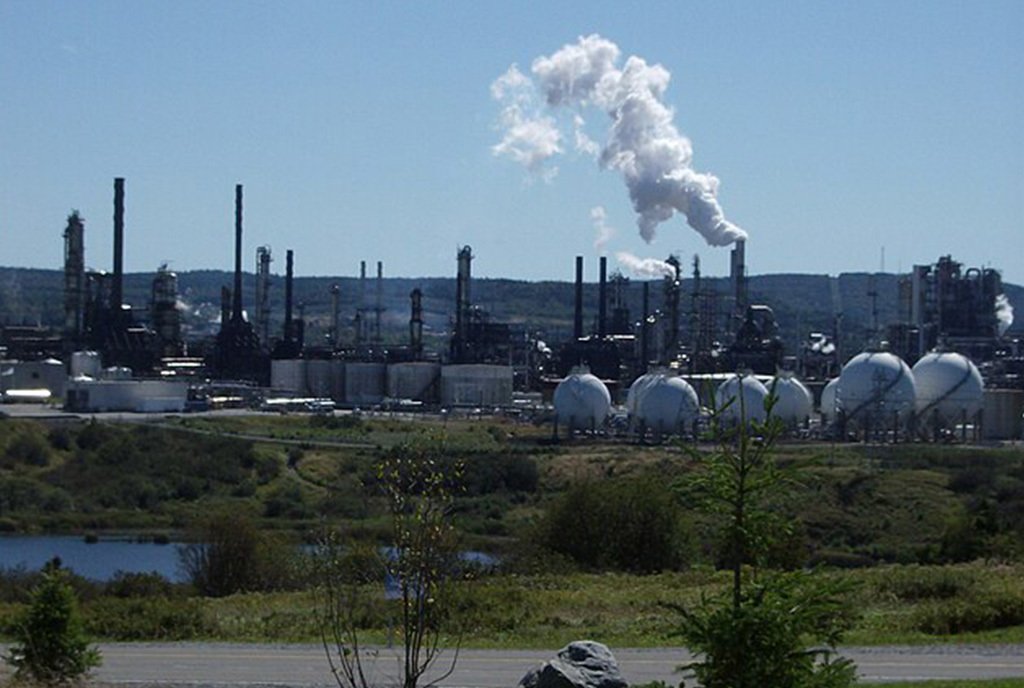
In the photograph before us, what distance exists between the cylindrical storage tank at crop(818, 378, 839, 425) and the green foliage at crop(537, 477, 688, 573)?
48.9 metres

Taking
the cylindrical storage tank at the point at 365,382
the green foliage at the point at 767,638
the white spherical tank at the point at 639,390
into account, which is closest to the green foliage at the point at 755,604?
the green foliage at the point at 767,638

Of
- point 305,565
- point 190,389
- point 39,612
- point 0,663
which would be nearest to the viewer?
point 39,612

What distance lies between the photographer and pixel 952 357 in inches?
3314

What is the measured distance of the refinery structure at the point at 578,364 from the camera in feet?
274

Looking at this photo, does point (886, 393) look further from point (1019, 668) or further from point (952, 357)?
point (1019, 668)

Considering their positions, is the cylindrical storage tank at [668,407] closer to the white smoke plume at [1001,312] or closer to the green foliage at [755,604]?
the white smoke plume at [1001,312]

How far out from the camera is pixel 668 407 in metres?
82.6

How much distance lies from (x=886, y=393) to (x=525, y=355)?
3452 cm

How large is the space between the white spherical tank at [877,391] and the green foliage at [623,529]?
46.4 m

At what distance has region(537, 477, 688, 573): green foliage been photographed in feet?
120

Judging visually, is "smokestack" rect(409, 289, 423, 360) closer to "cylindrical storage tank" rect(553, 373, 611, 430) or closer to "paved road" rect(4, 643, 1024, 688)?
"cylindrical storage tank" rect(553, 373, 611, 430)

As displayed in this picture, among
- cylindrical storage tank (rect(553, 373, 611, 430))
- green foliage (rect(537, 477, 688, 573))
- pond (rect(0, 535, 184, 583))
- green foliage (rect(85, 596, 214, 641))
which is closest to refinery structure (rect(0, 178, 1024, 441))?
cylindrical storage tank (rect(553, 373, 611, 430))

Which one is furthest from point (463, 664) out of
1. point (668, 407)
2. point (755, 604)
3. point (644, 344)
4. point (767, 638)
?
point (644, 344)

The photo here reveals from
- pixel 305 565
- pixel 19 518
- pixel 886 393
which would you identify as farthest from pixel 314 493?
pixel 305 565
